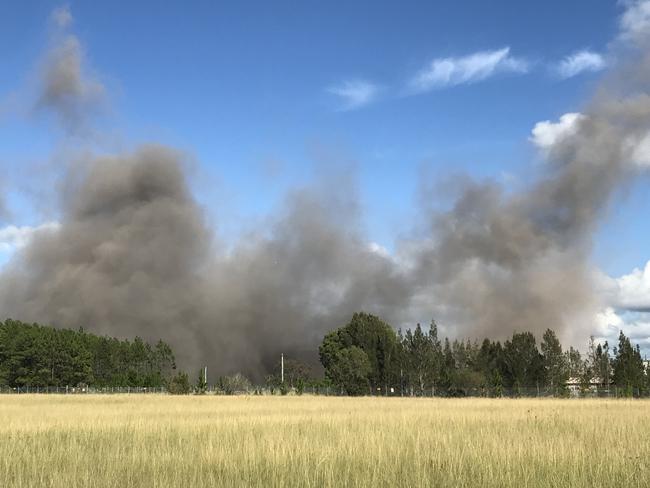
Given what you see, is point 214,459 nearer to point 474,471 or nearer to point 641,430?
point 474,471

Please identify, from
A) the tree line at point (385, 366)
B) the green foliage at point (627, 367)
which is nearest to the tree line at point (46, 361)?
the tree line at point (385, 366)

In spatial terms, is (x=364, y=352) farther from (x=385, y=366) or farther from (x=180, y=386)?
(x=180, y=386)

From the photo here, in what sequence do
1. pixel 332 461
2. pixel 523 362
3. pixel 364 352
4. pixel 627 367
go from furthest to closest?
pixel 364 352 < pixel 523 362 < pixel 627 367 < pixel 332 461

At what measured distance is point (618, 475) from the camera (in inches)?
427

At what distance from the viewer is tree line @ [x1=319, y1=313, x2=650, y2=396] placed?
96.3 meters

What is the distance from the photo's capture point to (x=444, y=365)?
11588 centimetres

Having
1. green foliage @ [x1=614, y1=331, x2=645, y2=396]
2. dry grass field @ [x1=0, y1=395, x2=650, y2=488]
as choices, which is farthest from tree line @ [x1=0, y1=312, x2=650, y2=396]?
dry grass field @ [x1=0, y1=395, x2=650, y2=488]

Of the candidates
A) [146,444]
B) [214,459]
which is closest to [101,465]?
[214,459]

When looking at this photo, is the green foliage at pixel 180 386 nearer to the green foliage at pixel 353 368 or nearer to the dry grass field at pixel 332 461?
the green foliage at pixel 353 368

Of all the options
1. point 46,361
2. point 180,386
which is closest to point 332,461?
point 180,386

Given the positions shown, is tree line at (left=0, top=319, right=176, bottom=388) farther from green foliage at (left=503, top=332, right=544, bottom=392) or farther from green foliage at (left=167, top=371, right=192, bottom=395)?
green foliage at (left=503, top=332, right=544, bottom=392)

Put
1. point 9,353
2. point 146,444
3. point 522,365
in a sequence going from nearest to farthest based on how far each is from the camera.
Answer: point 146,444 → point 522,365 → point 9,353

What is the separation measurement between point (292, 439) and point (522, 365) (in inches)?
3882

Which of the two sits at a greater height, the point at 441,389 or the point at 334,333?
the point at 334,333
